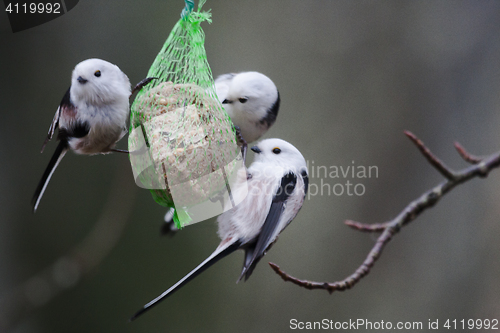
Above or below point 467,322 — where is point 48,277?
above

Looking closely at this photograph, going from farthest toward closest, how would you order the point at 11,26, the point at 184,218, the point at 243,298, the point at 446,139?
the point at 243,298 < the point at 446,139 < the point at 11,26 < the point at 184,218

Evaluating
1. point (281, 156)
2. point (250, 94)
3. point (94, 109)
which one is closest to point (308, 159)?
point (281, 156)

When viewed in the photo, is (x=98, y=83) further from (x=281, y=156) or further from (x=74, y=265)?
(x=74, y=265)

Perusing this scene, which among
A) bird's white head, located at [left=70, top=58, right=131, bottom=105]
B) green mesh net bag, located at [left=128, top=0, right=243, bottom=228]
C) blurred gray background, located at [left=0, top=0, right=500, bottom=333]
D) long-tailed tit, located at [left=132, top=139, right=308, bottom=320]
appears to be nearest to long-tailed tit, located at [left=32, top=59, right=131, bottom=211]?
bird's white head, located at [left=70, top=58, right=131, bottom=105]

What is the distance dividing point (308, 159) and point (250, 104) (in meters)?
1.83

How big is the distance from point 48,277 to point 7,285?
303mm

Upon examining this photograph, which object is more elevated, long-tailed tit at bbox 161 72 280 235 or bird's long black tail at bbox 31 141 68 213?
long-tailed tit at bbox 161 72 280 235

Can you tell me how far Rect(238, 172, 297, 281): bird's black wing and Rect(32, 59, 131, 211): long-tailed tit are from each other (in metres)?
0.77

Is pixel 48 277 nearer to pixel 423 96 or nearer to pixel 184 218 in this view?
pixel 184 218

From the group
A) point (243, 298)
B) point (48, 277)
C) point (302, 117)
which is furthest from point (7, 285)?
point (302, 117)

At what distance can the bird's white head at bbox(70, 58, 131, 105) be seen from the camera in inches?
78.0

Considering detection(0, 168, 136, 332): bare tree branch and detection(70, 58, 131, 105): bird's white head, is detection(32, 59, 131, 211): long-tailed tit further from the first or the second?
detection(0, 168, 136, 332): bare tree branch

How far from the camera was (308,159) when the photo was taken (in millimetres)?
3846

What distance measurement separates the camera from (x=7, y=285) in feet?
11.5
